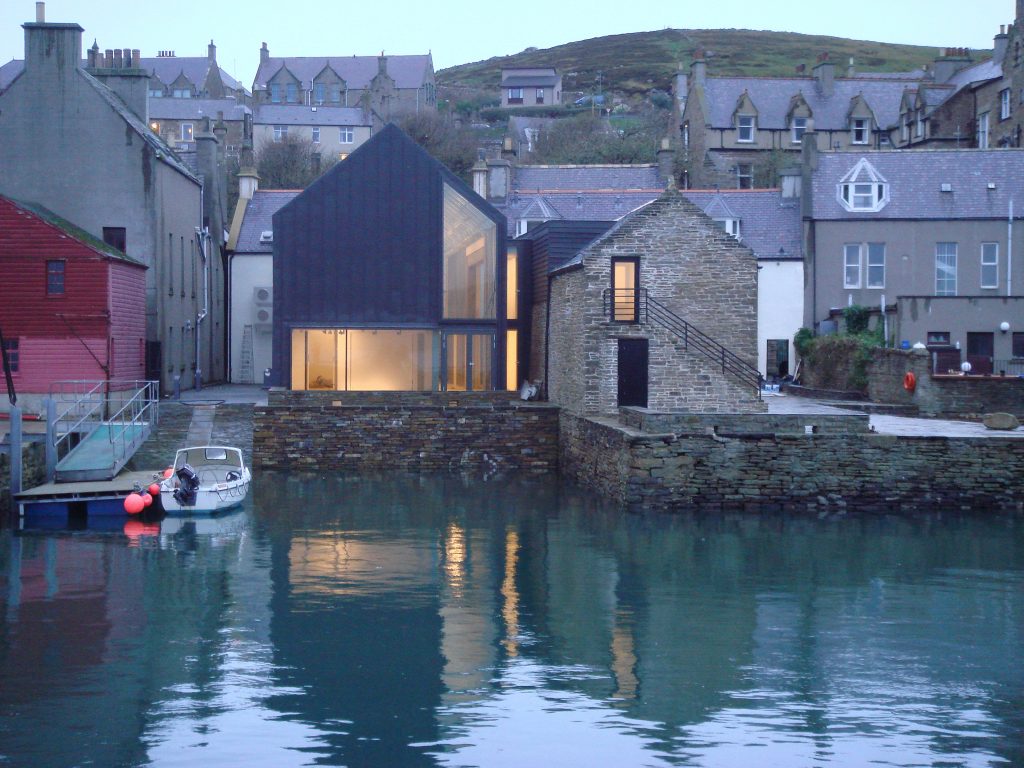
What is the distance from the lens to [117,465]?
1110 inches

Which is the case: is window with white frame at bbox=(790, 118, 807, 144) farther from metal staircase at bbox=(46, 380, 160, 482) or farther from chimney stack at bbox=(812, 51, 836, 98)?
metal staircase at bbox=(46, 380, 160, 482)

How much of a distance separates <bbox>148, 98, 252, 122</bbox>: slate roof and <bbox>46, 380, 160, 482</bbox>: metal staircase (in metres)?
67.3

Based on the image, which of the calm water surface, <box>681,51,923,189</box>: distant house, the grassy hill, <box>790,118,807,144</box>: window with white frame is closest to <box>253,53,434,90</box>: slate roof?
the grassy hill

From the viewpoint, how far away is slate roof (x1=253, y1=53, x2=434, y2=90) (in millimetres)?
121375

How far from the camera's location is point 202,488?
26531 mm

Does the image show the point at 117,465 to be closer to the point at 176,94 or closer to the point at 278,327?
the point at 278,327

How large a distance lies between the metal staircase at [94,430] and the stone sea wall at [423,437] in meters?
4.06

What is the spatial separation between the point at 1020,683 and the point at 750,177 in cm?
5380

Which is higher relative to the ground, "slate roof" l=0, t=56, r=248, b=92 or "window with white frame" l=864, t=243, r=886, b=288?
"slate roof" l=0, t=56, r=248, b=92

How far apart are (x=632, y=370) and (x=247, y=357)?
2045 centimetres

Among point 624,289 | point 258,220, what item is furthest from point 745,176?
point 624,289

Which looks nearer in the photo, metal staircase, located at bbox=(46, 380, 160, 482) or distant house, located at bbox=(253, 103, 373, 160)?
metal staircase, located at bbox=(46, 380, 160, 482)

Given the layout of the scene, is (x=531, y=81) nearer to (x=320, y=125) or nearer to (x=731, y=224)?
(x=320, y=125)

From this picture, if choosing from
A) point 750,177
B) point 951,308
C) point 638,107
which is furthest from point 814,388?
point 638,107
